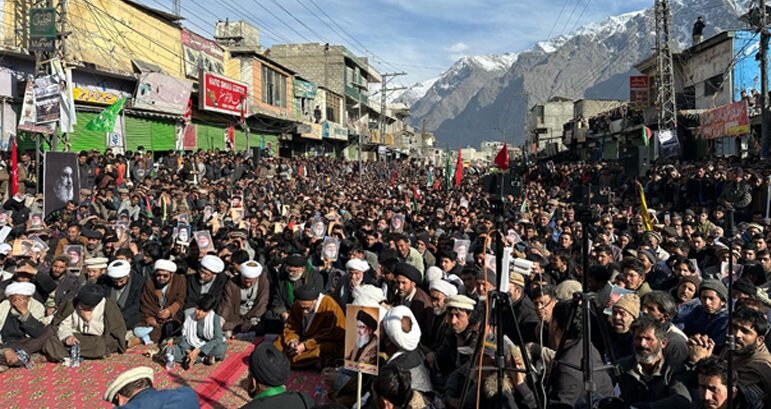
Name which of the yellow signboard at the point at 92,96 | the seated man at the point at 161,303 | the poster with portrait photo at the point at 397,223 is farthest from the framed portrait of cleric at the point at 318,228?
the yellow signboard at the point at 92,96

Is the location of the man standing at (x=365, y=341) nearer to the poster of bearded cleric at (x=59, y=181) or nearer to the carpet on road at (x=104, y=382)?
the carpet on road at (x=104, y=382)

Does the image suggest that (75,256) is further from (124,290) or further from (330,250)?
(330,250)

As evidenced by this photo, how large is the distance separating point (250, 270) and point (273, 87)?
26925mm

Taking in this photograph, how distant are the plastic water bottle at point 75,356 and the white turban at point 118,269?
114 cm

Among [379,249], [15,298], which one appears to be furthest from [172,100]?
[15,298]

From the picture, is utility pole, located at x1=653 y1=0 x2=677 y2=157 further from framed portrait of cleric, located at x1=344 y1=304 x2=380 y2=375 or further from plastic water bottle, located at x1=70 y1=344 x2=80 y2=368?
plastic water bottle, located at x1=70 y1=344 x2=80 y2=368

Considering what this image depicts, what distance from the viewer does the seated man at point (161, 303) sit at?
24.7ft

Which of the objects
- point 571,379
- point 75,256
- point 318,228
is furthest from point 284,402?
point 318,228

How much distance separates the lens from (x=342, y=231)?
36.8 ft

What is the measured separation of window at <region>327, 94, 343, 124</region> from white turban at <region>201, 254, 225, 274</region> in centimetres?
3699

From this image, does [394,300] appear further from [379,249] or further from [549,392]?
[379,249]

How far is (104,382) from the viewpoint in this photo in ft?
20.3

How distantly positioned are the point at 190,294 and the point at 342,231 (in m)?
3.88

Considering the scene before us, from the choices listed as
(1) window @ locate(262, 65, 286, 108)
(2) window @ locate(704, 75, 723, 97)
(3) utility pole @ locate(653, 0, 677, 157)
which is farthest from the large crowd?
(1) window @ locate(262, 65, 286, 108)
